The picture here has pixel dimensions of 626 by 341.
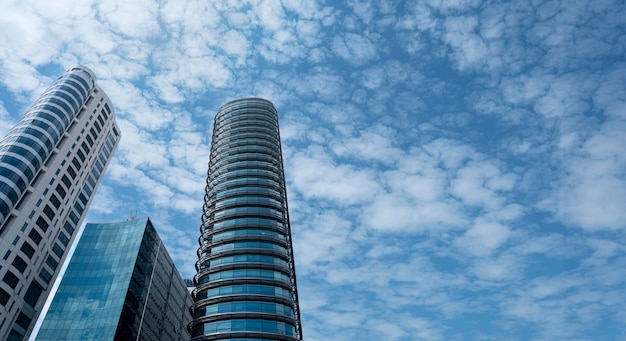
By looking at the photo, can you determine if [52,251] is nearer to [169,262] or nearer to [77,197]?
[77,197]

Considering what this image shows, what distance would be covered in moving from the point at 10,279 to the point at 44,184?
2217 cm

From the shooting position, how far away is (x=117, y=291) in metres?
88.3

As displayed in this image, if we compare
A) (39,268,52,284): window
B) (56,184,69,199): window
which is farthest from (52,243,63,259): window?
(56,184,69,199): window

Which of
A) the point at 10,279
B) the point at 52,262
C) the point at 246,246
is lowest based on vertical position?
the point at 10,279

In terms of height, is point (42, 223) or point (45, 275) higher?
point (42, 223)

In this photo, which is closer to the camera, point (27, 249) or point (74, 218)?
point (27, 249)

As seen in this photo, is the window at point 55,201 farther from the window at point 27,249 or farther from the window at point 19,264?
the window at point 19,264

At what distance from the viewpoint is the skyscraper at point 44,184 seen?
8781 cm

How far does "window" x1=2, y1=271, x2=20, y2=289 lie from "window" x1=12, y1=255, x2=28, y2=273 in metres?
1.88

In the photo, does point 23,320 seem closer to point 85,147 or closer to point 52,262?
point 52,262

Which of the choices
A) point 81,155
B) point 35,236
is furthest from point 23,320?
point 81,155

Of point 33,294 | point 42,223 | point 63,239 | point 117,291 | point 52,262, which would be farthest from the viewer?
point 63,239

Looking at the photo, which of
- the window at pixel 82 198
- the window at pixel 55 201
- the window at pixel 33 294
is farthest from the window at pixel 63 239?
the window at pixel 33 294

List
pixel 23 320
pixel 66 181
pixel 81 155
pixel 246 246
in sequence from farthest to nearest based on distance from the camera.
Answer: pixel 81 155 < pixel 66 181 < pixel 246 246 < pixel 23 320
